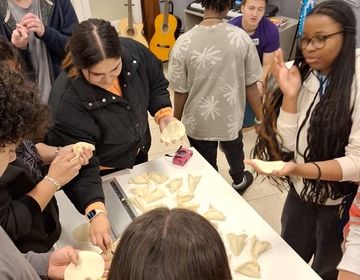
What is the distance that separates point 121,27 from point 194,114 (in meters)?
2.63

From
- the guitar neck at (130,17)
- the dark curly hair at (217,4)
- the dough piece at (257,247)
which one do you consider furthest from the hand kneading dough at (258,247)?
the guitar neck at (130,17)

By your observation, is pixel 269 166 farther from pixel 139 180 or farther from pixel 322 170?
pixel 139 180

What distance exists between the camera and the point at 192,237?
0.68m

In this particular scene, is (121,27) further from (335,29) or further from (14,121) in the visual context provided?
(14,121)

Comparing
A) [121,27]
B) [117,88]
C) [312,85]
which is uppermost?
[312,85]

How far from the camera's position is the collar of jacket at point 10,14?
1962 mm

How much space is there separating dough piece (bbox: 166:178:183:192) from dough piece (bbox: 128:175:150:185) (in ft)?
0.34

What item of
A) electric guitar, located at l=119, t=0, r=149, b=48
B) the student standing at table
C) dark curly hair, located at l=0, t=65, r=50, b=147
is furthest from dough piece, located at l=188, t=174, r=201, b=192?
electric guitar, located at l=119, t=0, r=149, b=48

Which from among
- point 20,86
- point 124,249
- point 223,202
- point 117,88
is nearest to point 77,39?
point 117,88

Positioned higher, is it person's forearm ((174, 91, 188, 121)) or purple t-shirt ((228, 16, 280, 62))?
purple t-shirt ((228, 16, 280, 62))

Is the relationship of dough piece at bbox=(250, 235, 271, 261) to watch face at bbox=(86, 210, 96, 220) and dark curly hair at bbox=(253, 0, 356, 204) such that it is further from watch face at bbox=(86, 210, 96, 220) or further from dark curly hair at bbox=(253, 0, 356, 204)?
watch face at bbox=(86, 210, 96, 220)

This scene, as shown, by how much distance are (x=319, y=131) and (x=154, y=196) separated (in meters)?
0.73

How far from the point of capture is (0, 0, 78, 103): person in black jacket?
6.25ft

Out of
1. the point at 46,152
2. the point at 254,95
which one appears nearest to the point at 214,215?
the point at 46,152
